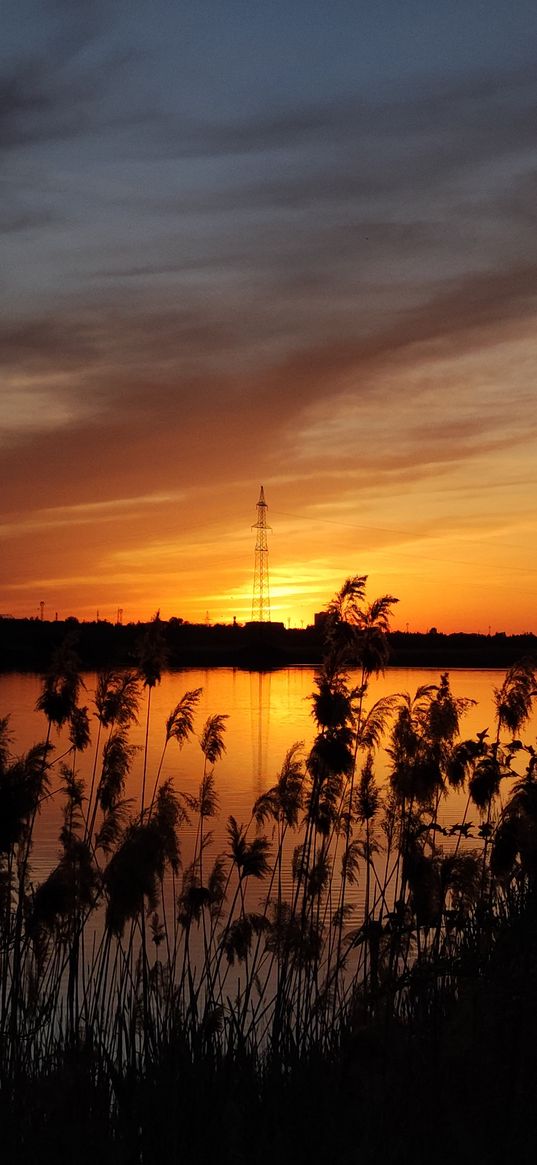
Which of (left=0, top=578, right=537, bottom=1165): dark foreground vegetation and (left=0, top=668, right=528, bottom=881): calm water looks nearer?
(left=0, top=578, right=537, bottom=1165): dark foreground vegetation

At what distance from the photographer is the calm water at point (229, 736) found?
26.9 metres

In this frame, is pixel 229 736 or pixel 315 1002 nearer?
pixel 315 1002

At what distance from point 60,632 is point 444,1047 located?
6.36m

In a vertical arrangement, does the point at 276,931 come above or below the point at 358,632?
below

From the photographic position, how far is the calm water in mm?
26906

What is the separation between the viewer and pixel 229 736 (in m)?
50.0

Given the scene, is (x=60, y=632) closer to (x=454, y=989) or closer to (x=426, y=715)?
(x=426, y=715)

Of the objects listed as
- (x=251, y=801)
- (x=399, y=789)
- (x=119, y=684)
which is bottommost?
(x=251, y=801)

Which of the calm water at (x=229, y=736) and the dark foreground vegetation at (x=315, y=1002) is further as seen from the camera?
the calm water at (x=229, y=736)

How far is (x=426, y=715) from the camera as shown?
11664mm

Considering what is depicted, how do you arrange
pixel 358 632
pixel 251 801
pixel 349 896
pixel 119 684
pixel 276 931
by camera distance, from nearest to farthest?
pixel 358 632 < pixel 276 931 < pixel 119 684 < pixel 349 896 < pixel 251 801

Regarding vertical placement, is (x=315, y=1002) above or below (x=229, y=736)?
above

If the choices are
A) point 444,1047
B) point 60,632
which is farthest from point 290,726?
point 444,1047

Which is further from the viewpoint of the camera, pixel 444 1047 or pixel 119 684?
pixel 119 684
